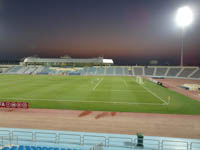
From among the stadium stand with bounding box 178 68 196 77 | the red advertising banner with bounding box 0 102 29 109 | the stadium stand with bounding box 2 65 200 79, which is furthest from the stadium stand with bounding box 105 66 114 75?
the red advertising banner with bounding box 0 102 29 109

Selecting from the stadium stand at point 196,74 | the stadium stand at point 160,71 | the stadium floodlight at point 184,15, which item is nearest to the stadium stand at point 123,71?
the stadium stand at point 160,71

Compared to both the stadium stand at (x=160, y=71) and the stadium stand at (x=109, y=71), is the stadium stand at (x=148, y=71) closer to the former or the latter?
the stadium stand at (x=160, y=71)

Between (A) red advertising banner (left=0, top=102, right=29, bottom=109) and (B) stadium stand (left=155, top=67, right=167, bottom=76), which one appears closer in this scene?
(A) red advertising banner (left=0, top=102, right=29, bottom=109)

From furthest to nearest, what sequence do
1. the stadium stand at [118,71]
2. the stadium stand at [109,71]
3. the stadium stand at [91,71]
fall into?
the stadium stand at [91,71], the stadium stand at [109,71], the stadium stand at [118,71]

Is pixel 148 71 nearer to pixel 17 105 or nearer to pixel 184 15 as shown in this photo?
pixel 184 15

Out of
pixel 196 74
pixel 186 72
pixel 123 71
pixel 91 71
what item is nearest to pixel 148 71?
pixel 123 71

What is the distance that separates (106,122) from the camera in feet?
43.8

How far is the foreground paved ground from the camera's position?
468 inches

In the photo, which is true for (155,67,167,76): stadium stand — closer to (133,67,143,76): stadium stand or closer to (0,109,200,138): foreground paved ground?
(133,67,143,76): stadium stand

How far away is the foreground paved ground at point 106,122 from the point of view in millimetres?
11883

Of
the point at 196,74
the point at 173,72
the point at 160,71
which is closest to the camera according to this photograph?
the point at 196,74

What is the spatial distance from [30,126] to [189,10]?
50.6 meters

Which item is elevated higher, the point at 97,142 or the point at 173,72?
the point at 173,72

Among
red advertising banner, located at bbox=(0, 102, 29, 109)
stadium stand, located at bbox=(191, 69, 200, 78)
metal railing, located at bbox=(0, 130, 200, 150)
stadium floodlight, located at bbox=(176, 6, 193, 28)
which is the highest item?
stadium floodlight, located at bbox=(176, 6, 193, 28)
